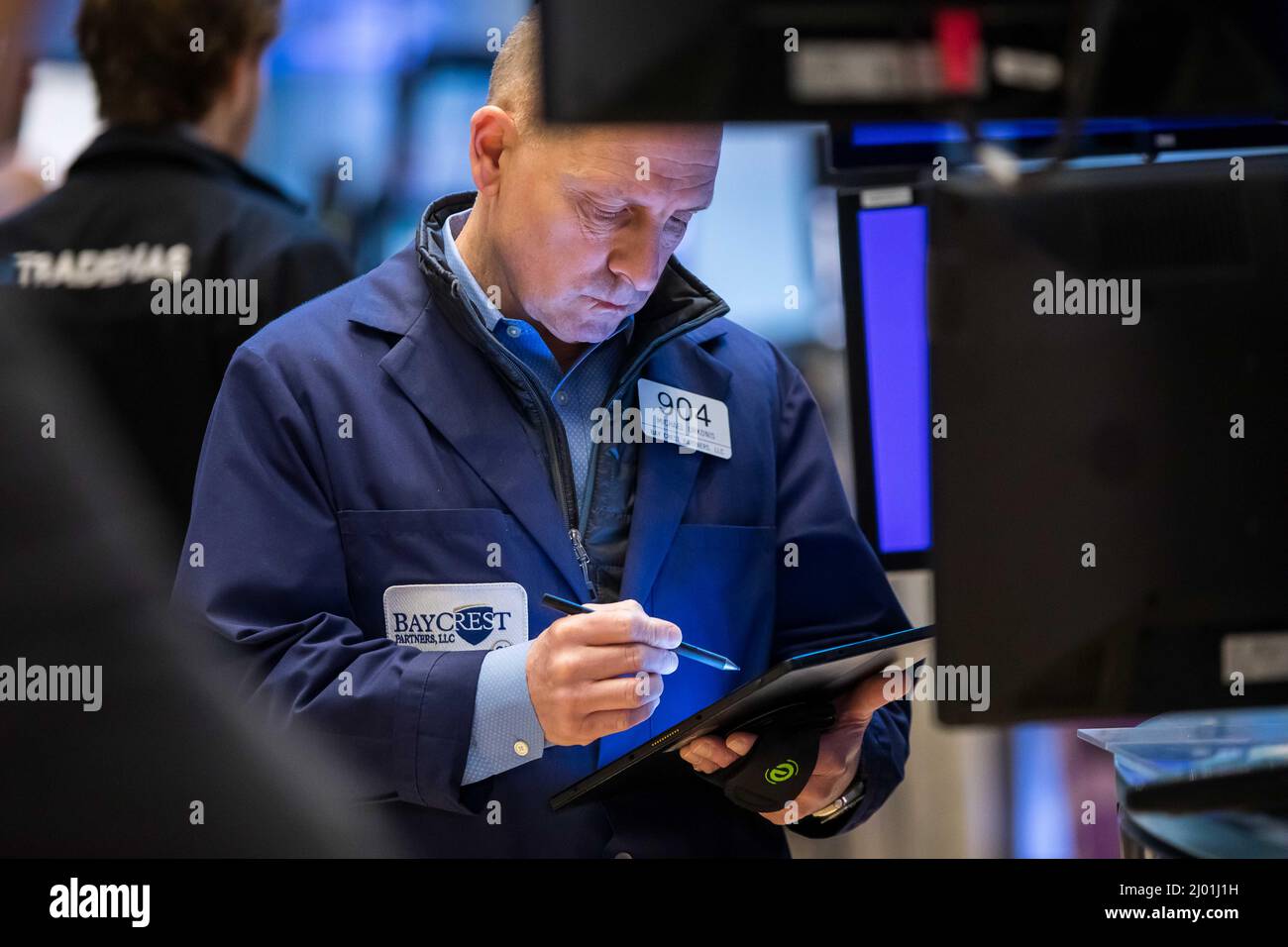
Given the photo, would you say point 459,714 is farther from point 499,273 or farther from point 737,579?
point 499,273

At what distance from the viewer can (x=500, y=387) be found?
1979mm

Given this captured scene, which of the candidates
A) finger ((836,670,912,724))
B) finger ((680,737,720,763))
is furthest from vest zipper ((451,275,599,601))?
finger ((836,670,912,724))

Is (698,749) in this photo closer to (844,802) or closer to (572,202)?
(844,802)

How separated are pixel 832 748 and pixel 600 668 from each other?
40 centimetres

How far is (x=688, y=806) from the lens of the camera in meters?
2.00

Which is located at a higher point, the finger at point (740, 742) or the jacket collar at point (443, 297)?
the jacket collar at point (443, 297)

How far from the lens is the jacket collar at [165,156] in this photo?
7.00 feet

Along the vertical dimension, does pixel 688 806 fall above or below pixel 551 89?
below

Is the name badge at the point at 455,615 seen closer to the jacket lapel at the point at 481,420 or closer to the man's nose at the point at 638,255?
the jacket lapel at the point at 481,420

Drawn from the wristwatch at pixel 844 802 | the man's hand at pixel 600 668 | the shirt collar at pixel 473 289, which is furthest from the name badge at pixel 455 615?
the wristwatch at pixel 844 802

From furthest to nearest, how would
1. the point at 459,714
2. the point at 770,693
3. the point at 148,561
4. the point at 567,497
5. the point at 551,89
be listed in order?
1. the point at 148,561
2. the point at 567,497
3. the point at 459,714
4. the point at 770,693
5. the point at 551,89

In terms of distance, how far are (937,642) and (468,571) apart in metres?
0.77

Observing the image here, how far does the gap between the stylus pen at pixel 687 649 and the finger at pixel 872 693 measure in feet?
0.52

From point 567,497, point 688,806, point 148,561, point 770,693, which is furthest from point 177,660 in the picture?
point 770,693
